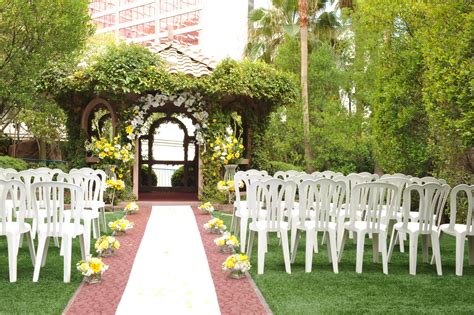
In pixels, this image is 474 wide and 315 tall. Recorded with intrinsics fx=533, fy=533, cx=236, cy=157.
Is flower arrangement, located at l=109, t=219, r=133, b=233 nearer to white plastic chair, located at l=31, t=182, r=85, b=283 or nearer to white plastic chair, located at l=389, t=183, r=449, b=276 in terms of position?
white plastic chair, located at l=31, t=182, r=85, b=283

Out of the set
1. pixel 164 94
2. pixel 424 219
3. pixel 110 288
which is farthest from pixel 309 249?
pixel 164 94

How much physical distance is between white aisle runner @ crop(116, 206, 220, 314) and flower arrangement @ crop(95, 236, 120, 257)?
1.18 feet

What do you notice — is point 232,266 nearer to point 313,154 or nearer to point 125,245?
point 125,245

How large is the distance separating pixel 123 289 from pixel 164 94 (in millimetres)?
8865

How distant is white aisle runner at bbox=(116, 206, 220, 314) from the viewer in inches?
190

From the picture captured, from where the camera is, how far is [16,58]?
14609 mm

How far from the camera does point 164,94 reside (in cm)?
1382

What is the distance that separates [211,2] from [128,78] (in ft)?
157

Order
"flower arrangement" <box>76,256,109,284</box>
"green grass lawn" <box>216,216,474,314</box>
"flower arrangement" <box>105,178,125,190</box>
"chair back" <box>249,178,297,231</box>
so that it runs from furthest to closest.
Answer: "flower arrangement" <box>105,178,125,190</box> → "chair back" <box>249,178,297,231</box> → "flower arrangement" <box>76,256,109,284</box> → "green grass lawn" <box>216,216,474,314</box>

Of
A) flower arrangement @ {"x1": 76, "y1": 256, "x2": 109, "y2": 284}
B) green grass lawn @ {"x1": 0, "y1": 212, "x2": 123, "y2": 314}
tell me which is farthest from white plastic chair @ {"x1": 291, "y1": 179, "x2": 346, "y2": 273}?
green grass lawn @ {"x1": 0, "y1": 212, "x2": 123, "y2": 314}

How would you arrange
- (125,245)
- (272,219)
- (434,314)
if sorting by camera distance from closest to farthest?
(434,314)
(272,219)
(125,245)

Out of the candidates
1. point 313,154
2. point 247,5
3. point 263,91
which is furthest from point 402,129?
point 247,5

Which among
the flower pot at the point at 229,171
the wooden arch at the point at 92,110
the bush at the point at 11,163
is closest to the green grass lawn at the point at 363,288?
the flower pot at the point at 229,171

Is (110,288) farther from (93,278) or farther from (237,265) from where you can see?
(237,265)
